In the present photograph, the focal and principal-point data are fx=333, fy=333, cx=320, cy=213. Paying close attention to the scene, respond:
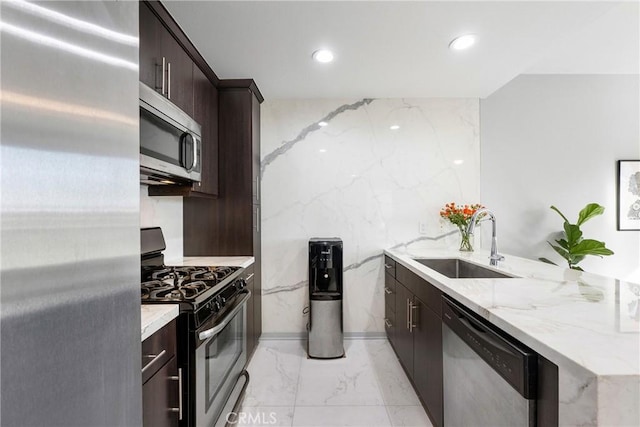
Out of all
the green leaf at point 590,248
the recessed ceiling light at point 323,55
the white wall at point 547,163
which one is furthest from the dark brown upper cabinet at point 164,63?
the green leaf at point 590,248

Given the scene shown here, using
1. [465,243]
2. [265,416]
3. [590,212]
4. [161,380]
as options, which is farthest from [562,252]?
[161,380]

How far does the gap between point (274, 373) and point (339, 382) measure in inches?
19.9

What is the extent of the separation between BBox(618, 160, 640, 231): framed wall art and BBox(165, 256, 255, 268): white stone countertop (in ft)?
11.7

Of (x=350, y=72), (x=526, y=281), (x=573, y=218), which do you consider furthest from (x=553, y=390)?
(x=573, y=218)

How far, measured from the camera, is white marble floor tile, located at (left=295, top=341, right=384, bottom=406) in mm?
2137

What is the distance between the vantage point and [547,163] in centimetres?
326

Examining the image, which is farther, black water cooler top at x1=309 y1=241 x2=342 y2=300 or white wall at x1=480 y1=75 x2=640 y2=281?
white wall at x1=480 y1=75 x2=640 y2=281

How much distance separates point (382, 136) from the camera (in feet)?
10.6

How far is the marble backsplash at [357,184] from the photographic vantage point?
3211 mm

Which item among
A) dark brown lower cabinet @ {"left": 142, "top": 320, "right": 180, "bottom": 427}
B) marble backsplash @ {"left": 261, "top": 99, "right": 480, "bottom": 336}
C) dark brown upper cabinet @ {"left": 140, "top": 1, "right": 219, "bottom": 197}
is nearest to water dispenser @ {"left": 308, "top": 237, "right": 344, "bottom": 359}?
marble backsplash @ {"left": 261, "top": 99, "right": 480, "bottom": 336}

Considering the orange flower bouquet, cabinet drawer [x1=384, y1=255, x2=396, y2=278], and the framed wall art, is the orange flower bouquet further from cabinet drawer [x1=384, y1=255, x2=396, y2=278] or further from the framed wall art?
the framed wall art

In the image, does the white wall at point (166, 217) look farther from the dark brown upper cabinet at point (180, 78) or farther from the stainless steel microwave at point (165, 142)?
the stainless steel microwave at point (165, 142)

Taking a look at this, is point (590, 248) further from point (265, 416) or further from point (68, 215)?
point (68, 215)

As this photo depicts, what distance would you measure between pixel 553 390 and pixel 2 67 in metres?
1.16
